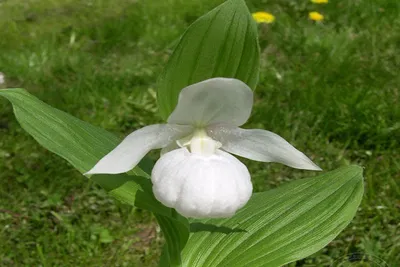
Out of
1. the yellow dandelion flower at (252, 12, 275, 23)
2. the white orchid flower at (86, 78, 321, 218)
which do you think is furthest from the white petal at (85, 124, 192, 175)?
the yellow dandelion flower at (252, 12, 275, 23)

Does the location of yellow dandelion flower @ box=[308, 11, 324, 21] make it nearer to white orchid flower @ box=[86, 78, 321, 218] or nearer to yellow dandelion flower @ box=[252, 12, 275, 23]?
yellow dandelion flower @ box=[252, 12, 275, 23]

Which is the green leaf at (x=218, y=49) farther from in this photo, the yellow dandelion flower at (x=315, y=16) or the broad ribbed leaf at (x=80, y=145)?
the yellow dandelion flower at (x=315, y=16)

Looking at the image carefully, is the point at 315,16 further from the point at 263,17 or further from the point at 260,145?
the point at 260,145

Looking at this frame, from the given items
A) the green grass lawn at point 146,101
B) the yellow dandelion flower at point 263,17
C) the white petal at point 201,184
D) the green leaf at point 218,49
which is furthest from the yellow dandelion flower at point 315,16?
the white petal at point 201,184

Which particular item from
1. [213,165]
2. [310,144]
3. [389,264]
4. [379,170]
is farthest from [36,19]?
[213,165]

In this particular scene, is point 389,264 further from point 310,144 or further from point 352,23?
point 352,23
